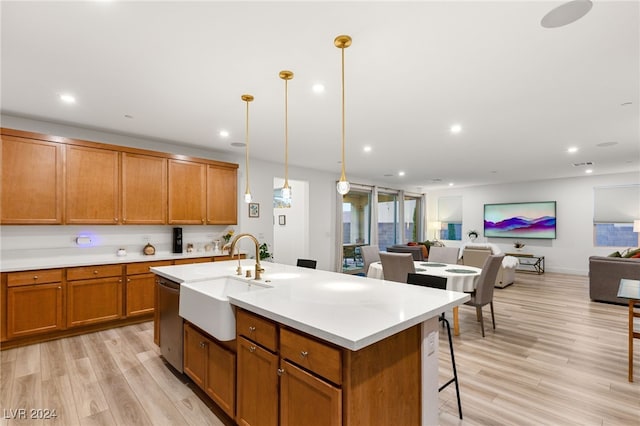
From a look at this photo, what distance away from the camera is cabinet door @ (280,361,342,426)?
4.43 feet

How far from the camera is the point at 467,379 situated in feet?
9.02

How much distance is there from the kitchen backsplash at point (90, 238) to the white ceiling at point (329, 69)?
1.38 metres

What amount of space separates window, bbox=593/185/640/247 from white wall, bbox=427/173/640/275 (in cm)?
12

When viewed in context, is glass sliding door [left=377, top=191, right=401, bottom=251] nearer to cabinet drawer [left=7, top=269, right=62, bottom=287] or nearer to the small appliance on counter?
the small appliance on counter

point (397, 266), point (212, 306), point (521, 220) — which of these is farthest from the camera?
point (521, 220)

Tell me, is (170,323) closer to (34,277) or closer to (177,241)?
(34,277)

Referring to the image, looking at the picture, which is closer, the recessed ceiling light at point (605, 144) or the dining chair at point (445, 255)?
the recessed ceiling light at point (605, 144)

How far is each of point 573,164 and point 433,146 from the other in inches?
145

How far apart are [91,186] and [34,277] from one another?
1.21 meters

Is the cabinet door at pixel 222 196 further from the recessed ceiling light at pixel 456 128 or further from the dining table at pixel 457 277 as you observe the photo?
the recessed ceiling light at pixel 456 128

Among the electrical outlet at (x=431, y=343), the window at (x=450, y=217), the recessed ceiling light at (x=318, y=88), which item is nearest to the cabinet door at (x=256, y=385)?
the electrical outlet at (x=431, y=343)

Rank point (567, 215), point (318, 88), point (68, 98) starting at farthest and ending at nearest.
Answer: point (567, 215), point (68, 98), point (318, 88)

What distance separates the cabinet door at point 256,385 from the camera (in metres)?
1.68

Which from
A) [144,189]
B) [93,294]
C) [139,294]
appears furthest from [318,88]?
[93,294]
